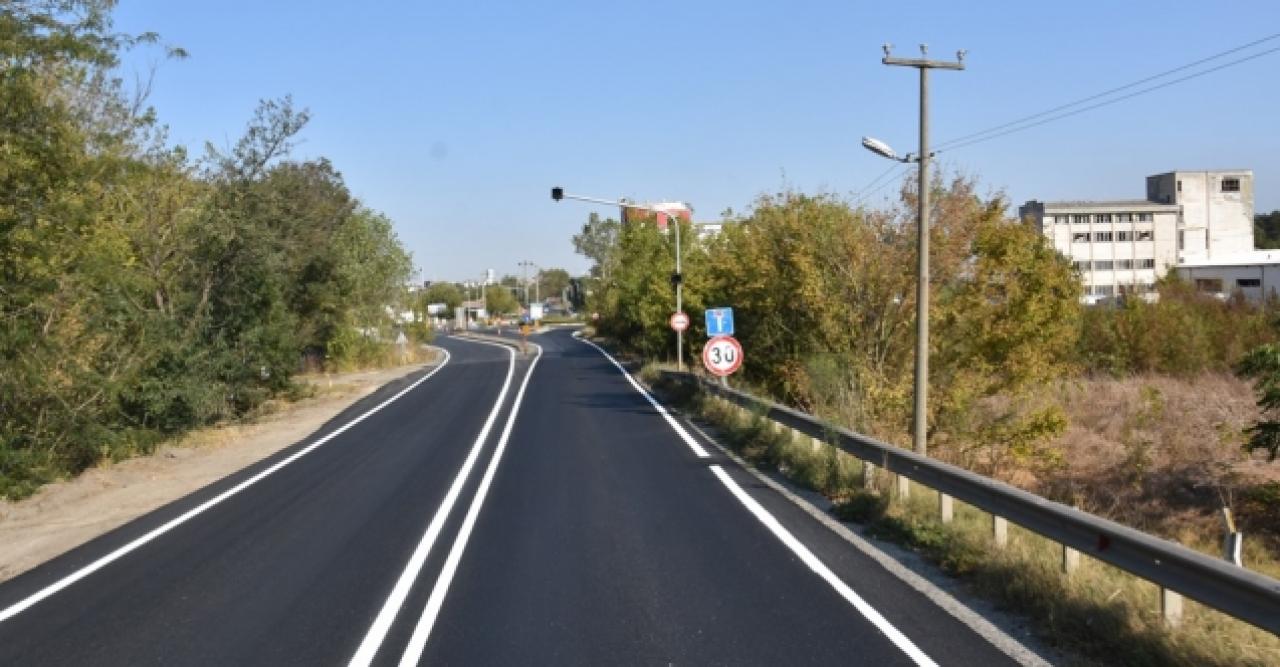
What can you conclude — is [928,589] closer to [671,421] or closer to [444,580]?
[444,580]

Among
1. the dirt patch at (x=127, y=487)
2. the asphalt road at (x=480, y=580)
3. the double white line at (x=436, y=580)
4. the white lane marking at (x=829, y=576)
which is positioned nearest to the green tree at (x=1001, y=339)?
the asphalt road at (x=480, y=580)

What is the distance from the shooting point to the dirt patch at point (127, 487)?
467 inches

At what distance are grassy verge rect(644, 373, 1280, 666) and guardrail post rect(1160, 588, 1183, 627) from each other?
63 millimetres

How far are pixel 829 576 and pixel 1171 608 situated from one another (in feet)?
8.93

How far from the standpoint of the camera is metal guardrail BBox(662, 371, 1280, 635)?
5.80 metres

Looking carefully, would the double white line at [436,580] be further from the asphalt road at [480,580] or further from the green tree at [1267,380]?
the green tree at [1267,380]

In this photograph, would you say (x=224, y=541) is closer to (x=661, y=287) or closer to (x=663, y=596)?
(x=663, y=596)

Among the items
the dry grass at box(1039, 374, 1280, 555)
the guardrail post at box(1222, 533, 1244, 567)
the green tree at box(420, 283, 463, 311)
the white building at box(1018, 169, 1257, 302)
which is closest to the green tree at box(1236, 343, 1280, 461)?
the dry grass at box(1039, 374, 1280, 555)

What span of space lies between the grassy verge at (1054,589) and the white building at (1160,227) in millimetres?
86055

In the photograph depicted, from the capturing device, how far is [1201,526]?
21016mm

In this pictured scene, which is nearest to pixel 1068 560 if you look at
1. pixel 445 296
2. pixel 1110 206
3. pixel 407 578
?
pixel 407 578

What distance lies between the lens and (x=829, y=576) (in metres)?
8.76

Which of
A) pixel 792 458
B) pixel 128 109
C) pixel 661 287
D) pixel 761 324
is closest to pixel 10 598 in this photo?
pixel 792 458

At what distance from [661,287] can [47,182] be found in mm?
30009
